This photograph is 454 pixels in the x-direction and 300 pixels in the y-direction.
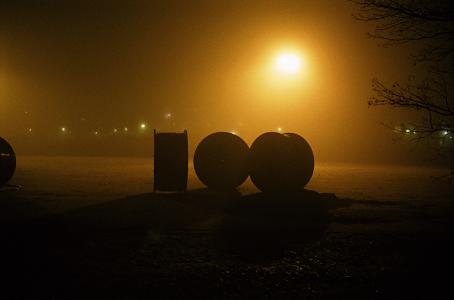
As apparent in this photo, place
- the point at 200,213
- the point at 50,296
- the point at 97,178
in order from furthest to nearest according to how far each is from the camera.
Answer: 1. the point at 97,178
2. the point at 200,213
3. the point at 50,296

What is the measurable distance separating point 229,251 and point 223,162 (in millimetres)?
8882

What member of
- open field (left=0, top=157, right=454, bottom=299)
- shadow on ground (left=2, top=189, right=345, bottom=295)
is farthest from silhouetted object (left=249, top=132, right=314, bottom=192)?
shadow on ground (left=2, top=189, right=345, bottom=295)

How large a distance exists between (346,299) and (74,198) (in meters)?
10.6

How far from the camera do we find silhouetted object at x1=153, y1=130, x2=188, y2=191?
1559cm

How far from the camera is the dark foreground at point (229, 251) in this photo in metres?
6.32

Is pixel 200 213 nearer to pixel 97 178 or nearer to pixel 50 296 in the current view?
pixel 50 296

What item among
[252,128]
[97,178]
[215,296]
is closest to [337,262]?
[215,296]

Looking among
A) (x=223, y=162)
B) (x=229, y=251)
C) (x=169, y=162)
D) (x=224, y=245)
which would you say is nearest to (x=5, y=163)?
(x=169, y=162)

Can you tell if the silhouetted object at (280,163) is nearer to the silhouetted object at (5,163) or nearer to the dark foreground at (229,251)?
the dark foreground at (229,251)

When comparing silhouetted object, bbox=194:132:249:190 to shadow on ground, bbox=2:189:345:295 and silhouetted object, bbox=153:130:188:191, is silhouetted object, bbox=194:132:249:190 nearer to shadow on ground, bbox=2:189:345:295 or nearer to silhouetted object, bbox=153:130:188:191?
silhouetted object, bbox=153:130:188:191

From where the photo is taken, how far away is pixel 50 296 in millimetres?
5930

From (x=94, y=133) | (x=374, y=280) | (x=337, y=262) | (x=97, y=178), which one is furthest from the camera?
(x=94, y=133)

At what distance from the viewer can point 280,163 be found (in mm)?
15172

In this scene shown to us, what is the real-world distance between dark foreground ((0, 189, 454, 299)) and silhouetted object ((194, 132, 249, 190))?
3837mm
